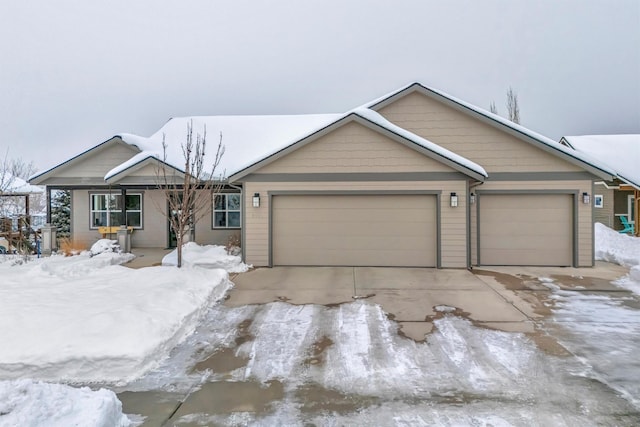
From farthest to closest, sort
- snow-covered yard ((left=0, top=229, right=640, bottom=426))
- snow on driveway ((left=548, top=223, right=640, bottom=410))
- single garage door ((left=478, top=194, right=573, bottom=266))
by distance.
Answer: single garage door ((left=478, top=194, right=573, bottom=266)) → snow on driveway ((left=548, top=223, right=640, bottom=410)) → snow-covered yard ((left=0, top=229, right=640, bottom=426))

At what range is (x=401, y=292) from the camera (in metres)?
7.62

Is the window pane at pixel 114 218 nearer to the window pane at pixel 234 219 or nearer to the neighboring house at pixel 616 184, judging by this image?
the window pane at pixel 234 219

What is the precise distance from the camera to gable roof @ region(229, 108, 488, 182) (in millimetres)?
9852

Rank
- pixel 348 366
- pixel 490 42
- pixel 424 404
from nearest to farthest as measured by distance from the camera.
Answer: pixel 424 404
pixel 348 366
pixel 490 42

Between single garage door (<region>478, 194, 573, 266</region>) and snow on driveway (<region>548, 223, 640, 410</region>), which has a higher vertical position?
single garage door (<region>478, 194, 573, 266</region>)

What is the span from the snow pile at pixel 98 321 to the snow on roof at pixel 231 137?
629 cm

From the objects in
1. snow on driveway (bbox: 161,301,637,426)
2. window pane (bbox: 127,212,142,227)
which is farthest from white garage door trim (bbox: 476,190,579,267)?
window pane (bbox: 127,212,142,227)

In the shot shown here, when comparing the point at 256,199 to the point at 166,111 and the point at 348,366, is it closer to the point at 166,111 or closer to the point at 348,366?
the point at 348,366

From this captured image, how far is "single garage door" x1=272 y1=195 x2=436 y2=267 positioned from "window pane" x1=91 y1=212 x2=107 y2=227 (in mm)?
8323

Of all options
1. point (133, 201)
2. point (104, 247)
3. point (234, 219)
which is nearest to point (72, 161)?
point (133, 201)

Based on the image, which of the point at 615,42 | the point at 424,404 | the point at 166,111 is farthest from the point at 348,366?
the point at 166,111

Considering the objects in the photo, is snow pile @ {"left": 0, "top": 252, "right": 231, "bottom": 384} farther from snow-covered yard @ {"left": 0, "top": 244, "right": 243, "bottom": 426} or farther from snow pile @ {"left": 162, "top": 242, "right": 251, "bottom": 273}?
snow pile @ {"left": 162, "top": 242, "right": 251, "bottom": 273}

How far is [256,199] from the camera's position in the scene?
10422mm

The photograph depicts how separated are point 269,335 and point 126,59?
21.5 m
